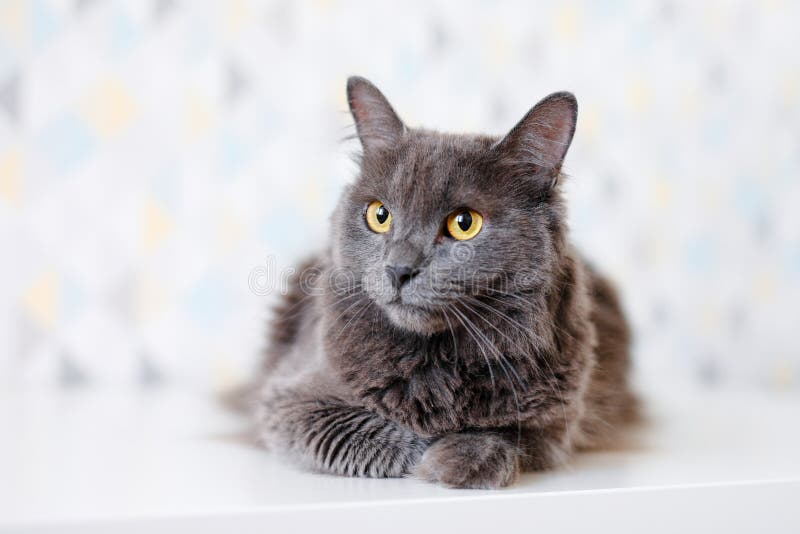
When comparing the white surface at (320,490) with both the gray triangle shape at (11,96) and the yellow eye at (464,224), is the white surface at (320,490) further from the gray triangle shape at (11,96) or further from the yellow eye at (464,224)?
the gray triangle shape at (11,96)

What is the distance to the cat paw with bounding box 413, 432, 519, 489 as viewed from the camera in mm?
1055

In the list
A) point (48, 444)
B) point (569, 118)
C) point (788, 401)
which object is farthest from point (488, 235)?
point (788, 401)

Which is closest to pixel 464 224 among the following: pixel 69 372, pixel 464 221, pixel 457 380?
pixel 464 221

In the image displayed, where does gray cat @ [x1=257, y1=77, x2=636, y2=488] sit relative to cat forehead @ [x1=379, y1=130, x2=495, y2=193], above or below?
below

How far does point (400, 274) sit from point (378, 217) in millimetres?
159

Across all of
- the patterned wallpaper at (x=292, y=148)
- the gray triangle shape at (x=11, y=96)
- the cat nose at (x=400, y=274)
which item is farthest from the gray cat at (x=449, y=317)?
the gray triangle shape at (x=11, y=96)

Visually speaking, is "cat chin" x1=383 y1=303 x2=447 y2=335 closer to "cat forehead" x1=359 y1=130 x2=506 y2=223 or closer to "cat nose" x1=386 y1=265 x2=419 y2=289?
"cat nose" x1=386 y1=265 x2=419 y2=289

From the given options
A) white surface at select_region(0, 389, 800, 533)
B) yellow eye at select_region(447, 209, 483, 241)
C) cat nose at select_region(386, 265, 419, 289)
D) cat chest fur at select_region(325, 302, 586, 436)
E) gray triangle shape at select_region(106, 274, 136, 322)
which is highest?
gray triangle shape at select_region(106, 274, 136, 322)

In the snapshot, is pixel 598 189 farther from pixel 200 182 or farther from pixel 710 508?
pixel 710 508

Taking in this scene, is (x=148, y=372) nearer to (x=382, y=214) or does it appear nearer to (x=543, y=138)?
(x=382, y=214)

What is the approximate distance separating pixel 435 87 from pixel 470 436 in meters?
1.45

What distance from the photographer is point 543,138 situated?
1.15 metres

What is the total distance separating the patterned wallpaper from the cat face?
834 millimetres

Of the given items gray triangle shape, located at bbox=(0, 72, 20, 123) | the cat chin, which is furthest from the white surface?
gray triangle shape, located at bbox=(0, 72, 20, 123)
